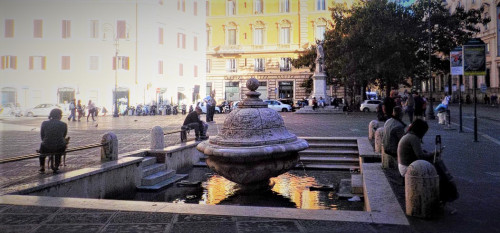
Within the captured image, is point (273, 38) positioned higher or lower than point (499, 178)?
higher

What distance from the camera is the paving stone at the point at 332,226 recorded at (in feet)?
13.6

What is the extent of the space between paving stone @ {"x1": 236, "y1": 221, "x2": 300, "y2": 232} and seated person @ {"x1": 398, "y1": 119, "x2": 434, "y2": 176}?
2430 millimetres

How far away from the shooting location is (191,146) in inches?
431

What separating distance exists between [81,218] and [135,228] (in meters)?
0.84

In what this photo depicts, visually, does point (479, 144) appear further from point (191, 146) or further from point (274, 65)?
point (274, 65)

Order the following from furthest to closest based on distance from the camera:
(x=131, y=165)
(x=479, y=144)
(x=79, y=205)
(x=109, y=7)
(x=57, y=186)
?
(x=109, y=7), (x=479, y=144), (x=131, y=165), (x=57, y=186), (x=79, y=205)

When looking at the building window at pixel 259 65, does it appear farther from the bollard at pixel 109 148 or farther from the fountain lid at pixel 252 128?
the fountain lid at pixel 252 128

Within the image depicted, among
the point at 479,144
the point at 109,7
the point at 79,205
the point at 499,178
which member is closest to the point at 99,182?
the point at 79,205

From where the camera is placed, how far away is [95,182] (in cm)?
726

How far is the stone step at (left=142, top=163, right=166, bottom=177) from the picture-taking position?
8826mm

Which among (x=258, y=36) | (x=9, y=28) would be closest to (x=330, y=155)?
(x=9, y=28)

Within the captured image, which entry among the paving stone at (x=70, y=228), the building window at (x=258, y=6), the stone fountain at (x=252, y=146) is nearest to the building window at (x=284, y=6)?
the building window at (x=258, y=6)

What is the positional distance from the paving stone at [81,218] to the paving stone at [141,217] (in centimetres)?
13

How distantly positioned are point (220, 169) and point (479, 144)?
885 cm
